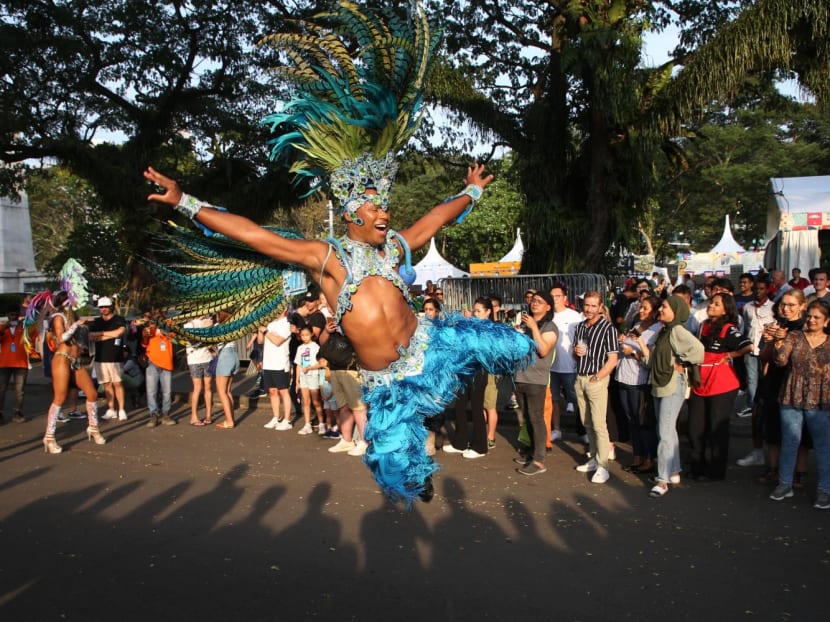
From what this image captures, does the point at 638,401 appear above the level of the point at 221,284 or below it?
below

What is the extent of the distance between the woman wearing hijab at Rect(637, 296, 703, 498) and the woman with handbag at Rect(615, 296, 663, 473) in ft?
1.46

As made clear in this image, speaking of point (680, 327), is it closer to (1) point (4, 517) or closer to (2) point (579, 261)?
(1) point (4, 517)

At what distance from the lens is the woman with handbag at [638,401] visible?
680cm

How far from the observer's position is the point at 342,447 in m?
8.20

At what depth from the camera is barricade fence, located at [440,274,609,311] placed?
1166 cm

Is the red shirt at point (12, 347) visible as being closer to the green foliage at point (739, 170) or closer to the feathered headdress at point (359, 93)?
the feathered headdress at point (359, 93)

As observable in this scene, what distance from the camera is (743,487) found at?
6.28 metres

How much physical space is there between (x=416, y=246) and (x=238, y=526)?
2.78 meters

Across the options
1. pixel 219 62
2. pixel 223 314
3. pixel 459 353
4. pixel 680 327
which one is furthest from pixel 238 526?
pixel 219 62

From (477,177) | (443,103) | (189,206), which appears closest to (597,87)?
(443,103)

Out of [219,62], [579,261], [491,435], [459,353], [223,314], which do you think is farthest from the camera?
[219,62]

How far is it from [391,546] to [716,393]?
10.8 feet

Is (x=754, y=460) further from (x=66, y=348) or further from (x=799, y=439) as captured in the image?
(x=66, y=348)

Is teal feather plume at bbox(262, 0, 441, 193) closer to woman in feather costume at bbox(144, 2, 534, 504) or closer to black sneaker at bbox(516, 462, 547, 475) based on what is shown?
woman in feather costume at bbox(144, 2, 534, 504)
